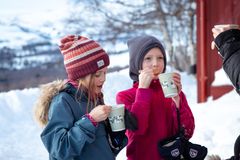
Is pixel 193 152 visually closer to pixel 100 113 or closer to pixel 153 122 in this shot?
pixel 153 122

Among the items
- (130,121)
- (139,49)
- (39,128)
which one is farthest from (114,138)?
(39,128)

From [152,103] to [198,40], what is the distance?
6.64m

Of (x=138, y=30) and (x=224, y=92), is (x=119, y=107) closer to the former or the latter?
(x=224, y=92)

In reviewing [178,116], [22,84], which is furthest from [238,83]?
[22,84]

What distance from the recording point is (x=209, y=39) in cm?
888

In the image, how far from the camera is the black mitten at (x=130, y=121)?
246cm

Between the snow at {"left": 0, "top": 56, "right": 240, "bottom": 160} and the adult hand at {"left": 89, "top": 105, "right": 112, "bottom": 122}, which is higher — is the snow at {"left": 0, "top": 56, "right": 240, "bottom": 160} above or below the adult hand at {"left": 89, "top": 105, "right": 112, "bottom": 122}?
below

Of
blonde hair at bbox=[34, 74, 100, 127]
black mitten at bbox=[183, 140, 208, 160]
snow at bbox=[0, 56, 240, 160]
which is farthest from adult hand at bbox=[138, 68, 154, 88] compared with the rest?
snow at bbox=[0, 56, 240, 160]

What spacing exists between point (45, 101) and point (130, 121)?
0.49 m

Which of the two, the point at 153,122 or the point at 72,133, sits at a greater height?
the point at 72,133

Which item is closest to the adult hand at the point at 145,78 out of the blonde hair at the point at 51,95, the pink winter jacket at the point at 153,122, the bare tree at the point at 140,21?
the pink winter jacket at the point at 153,122

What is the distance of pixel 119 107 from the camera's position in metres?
2.32

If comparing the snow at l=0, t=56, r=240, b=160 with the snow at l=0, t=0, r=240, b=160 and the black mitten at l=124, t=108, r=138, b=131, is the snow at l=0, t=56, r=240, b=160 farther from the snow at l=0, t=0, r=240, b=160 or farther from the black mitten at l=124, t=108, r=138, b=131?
the black mitten at l=124, t=108, r=138, b=131

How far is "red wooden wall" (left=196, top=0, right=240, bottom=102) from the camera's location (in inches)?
332
